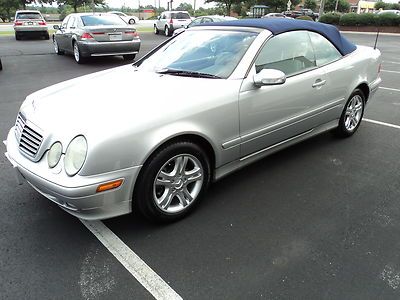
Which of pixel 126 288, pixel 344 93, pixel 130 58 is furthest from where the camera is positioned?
pixel 130 58

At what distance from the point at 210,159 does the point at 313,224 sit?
3.26ft

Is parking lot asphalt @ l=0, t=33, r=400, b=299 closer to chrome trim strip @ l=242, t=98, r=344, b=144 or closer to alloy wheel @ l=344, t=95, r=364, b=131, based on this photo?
chrome trim strip @ l=242, t=98, r=344, b=144

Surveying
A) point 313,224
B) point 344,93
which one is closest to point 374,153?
point 344,93

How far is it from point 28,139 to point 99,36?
8.47m

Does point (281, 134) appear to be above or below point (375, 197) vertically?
above

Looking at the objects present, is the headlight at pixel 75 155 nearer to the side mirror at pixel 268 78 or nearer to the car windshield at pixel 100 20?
the side mirror at pixel 268 78

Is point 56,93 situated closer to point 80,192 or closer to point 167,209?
point 80,192

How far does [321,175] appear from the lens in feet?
12.3

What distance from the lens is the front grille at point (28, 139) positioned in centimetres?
267

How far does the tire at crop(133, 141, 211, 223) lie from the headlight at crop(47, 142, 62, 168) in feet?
1.87

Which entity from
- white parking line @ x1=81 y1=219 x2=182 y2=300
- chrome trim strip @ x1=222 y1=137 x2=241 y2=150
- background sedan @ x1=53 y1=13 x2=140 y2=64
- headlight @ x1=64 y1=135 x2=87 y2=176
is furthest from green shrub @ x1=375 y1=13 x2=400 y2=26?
headlight @ x1=64 y1=135 x2=87 y2=176

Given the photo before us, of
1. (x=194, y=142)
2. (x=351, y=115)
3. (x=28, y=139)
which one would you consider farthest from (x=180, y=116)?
(x=351, y=115)

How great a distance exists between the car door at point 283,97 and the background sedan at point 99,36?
7963 millimetres

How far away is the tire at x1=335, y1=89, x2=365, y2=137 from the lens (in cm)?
451
